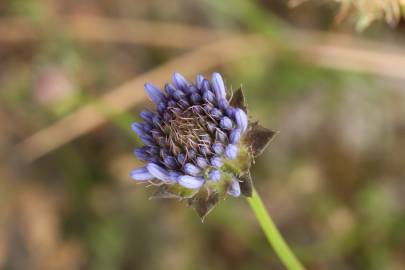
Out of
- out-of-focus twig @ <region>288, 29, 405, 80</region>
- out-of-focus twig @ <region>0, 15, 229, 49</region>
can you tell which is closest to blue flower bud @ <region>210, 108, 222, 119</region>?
out-of-focus twig @ <region>288, 29, 405, 80</region>

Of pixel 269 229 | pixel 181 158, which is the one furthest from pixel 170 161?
pixel 269 229

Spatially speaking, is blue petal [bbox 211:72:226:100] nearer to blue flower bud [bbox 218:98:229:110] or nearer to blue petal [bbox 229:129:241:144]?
blue flower bud [bbox 218:98:229:110]

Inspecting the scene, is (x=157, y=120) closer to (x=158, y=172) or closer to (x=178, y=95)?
(x=178, y=95)

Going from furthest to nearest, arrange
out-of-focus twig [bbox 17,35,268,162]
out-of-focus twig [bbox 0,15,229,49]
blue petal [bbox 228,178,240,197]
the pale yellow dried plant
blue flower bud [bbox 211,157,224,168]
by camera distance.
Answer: out-of-focus twig [bbox 0,15,229,49], out-of-focus twig [bbox 17,35,268,162], the pale yellow dried plant, blue flower bud [bbox 211,157,224,168], blue petal [bbox 228,178,240,197]

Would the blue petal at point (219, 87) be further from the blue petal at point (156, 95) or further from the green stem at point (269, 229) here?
the green stem at point (269, 229)

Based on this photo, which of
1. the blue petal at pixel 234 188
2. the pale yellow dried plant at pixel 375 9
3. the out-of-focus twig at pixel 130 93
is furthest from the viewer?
the out-of-focus twig at pixel 130 93

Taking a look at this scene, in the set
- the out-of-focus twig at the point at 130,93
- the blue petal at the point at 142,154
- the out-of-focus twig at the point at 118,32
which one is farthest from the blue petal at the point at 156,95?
the out-of-focus twig at the point at 118,32

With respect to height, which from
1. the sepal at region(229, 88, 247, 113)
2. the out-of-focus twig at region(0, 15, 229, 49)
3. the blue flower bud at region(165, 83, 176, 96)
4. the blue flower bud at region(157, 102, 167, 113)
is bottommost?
the out-of-focus twig at region(0, 15, 229, 49)
